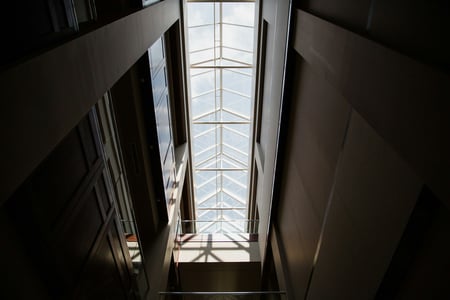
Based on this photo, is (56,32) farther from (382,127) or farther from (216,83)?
(216,83)

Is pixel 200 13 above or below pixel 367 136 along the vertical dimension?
above

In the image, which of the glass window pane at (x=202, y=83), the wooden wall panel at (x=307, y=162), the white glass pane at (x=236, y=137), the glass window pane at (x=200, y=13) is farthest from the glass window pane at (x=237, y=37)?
the wooden wall panel at (x=307, y=162)

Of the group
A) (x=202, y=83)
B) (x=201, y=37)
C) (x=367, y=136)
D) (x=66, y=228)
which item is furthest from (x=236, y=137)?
(x=66, y=228)

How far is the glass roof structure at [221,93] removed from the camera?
49.8 feet

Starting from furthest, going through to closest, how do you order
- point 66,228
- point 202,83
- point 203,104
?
point 203,104 < point 202,83 < point 66,228

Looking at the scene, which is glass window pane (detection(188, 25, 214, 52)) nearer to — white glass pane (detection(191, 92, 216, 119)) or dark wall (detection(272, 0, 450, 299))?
white glass pane (detection(191, 92, 216, 119))

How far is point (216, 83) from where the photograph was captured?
58.1 ft

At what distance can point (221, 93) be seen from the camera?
1834 centimetres

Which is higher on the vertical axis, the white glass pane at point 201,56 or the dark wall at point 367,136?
the white glass pane at point 201,56

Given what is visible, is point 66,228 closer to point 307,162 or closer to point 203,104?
point 307,162

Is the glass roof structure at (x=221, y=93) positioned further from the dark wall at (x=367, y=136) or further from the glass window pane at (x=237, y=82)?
the dark wall at (x=367, y=136)

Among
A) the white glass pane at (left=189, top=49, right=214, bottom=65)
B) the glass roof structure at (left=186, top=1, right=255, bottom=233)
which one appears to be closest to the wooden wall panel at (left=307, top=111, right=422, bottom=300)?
the glass roof structure at (left=186, top=1, right=255, bottom=233)

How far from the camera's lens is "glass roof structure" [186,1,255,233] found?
1519 centimetres

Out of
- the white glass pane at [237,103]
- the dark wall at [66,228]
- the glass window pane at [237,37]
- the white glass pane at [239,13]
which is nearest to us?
the dark wall at [66,228]
